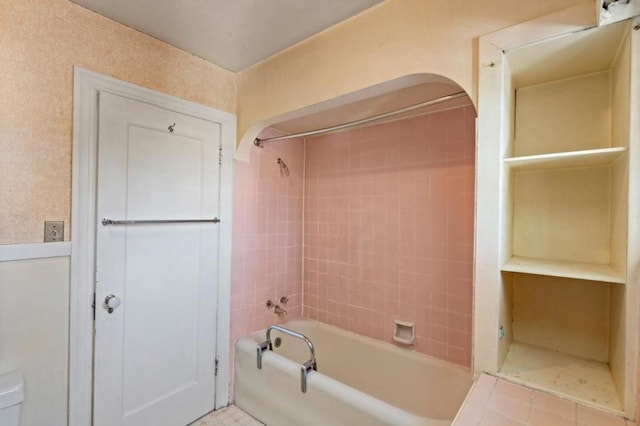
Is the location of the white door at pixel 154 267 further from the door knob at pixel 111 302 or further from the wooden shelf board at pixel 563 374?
the wooden shelf board at pixel 563 374

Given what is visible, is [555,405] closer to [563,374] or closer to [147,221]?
[563,374]

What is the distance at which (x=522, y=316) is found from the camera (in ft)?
4.95

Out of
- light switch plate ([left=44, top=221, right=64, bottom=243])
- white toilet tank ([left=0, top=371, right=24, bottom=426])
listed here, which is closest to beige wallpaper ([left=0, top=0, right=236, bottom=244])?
light switch plate ([left=44, top=221, right=64, bottom=243])

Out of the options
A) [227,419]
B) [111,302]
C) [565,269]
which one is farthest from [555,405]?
[111,302]

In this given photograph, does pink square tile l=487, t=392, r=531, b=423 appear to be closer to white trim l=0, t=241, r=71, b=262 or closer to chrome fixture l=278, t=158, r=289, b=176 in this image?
white trim l=0, t=241, r=71, b=262

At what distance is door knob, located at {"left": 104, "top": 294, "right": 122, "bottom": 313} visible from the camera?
1.62 m

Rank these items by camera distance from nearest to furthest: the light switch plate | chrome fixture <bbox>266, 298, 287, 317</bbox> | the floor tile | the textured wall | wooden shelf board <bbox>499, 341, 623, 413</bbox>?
1. wooden shelf board <bbox>499, 341, 623, 413</bbox>
2. the textured wall
3. the light switch plate
4. the floor tile
5. chrome fixture <bbox>266, 298, 287, 317</bbox>

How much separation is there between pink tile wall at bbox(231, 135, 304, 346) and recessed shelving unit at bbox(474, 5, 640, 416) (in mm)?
1686

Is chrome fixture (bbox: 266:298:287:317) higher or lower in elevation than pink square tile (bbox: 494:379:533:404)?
lower

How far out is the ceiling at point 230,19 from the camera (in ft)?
4.83

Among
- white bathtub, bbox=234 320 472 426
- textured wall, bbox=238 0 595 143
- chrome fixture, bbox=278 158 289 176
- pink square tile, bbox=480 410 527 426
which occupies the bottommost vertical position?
white bathtub, bbox=234 320 472 426

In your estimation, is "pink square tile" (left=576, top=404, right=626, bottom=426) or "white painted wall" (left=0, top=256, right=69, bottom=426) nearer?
"pink square tile" (left=576, top=404, right=626, bottom=426)

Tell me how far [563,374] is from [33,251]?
2369 mm

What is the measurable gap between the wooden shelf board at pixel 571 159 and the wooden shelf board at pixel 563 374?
842 millimetres
